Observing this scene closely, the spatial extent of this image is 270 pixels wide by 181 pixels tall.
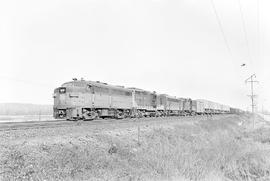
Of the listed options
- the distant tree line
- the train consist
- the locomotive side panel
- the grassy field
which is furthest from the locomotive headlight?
the distant tree line

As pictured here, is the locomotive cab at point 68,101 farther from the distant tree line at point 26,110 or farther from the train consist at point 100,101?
the distant tree line at point 26,110

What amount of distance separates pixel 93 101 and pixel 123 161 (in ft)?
38.1

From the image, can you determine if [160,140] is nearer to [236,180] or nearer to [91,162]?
[236,180]

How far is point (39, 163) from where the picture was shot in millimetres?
8570

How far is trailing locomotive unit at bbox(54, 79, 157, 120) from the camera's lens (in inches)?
804

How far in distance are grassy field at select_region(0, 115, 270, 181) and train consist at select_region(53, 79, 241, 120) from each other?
583 cm

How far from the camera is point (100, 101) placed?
23734 millimetres

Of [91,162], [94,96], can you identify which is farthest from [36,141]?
[94,96]

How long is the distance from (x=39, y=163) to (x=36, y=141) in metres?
1.86

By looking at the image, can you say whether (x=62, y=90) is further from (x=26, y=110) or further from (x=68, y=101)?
(x=26, y=110)

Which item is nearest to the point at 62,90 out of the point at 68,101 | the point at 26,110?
the point at 68,101

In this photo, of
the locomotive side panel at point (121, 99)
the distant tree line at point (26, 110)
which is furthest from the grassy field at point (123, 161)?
the distant tree line at point (26, 110)

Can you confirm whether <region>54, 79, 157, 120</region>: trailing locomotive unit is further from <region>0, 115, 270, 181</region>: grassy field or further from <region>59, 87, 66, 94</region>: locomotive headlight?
<region>0, 115, 270, 181</region>: grassy field

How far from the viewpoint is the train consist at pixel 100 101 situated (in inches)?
807
